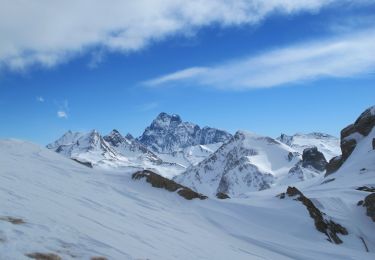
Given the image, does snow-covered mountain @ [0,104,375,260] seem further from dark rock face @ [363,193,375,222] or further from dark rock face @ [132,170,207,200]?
dark rock face @ [132,170,207,200]

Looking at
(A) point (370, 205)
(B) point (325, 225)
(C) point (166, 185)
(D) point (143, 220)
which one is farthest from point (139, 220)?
(A) point (370, 205)

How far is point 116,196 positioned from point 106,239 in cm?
1317

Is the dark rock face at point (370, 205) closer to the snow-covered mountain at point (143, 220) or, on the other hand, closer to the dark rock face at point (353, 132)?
the snow-covered mountain at point (143, 220)

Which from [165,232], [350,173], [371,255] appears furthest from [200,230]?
[350,173]

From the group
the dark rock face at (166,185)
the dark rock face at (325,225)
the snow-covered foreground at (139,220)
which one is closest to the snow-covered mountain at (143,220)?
the snow-covered foreground at (139,220)

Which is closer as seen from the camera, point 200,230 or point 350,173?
point 200,230

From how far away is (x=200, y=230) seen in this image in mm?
24406

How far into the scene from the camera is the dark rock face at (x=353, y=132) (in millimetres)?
71688

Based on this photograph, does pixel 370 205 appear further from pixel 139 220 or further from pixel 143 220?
pixel 139 220

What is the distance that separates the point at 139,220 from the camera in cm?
2202

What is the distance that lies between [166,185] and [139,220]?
11.9 m

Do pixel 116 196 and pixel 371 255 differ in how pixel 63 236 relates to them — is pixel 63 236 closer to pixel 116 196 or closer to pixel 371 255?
pixel 116 196

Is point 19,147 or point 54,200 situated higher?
point 19,147

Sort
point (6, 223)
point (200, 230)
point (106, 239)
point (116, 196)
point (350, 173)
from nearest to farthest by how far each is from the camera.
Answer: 1. point (6, 223)
2. point (106, 239)
3. point (200, 230)
4. point (116, 196)
5. point (350, 173)
